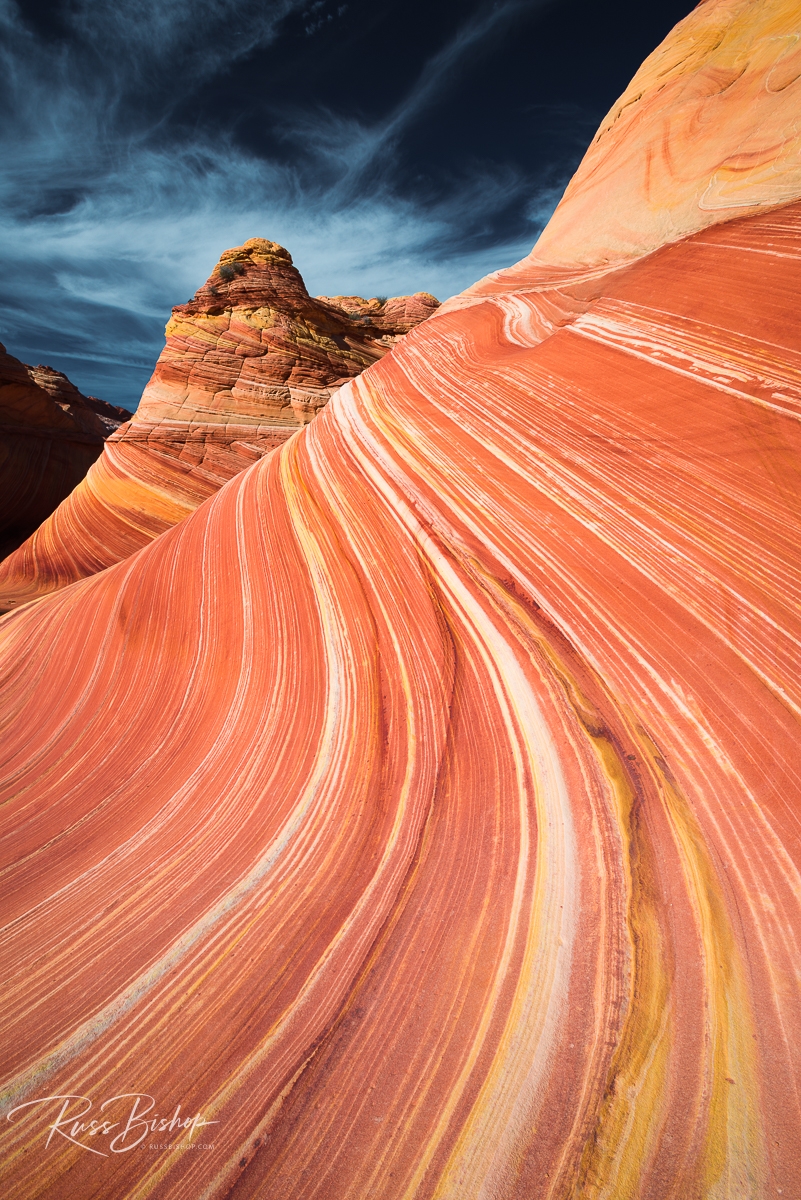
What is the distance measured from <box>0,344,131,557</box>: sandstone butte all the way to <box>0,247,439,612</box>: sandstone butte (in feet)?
→ 30.0

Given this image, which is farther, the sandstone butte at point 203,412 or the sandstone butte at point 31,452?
the sandstone butte at point 31,452

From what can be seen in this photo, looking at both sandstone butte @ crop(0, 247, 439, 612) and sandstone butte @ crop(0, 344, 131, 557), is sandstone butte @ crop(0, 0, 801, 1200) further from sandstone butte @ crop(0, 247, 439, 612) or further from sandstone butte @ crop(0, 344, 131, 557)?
sandstone butte @ crop(0, 344, 131, 557)

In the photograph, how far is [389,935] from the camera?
158 centimetres

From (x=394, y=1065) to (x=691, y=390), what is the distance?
312cm

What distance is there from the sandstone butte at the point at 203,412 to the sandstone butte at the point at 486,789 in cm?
707

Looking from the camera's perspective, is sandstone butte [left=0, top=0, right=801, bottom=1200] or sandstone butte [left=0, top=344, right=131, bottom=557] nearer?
sandstone butte [left=0, top=0, right=801, bottom=1200]

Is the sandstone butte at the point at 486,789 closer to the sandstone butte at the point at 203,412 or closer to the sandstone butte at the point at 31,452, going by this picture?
the sandstone butte at the point at 203,412

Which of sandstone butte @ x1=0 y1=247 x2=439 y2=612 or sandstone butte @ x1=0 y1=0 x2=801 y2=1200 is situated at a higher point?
sandstone butte @ x1=0 y1=247 x2=439 y2=612

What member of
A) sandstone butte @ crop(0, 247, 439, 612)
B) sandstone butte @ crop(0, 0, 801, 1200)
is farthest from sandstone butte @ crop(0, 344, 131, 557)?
sandstone butte @ crop(0, 0, 801, 1200)

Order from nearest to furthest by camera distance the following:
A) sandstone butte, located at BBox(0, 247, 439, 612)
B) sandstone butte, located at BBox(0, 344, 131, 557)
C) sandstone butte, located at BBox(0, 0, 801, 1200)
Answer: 1. sandstone butte, located at BBox(0, 0, 801, 1200)
2. sandstone butte, located at BBox(0, 247, 439, 612)
3. sandstone butte, located at BBox(0, 344, 131, 557)

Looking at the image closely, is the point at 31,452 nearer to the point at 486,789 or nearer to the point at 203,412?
the point at 203,412

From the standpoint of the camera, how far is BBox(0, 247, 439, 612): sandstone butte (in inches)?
398

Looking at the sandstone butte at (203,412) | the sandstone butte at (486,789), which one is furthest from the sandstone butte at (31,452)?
the sandstone butte at (486,789)

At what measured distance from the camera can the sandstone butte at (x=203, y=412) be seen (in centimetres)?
1011
